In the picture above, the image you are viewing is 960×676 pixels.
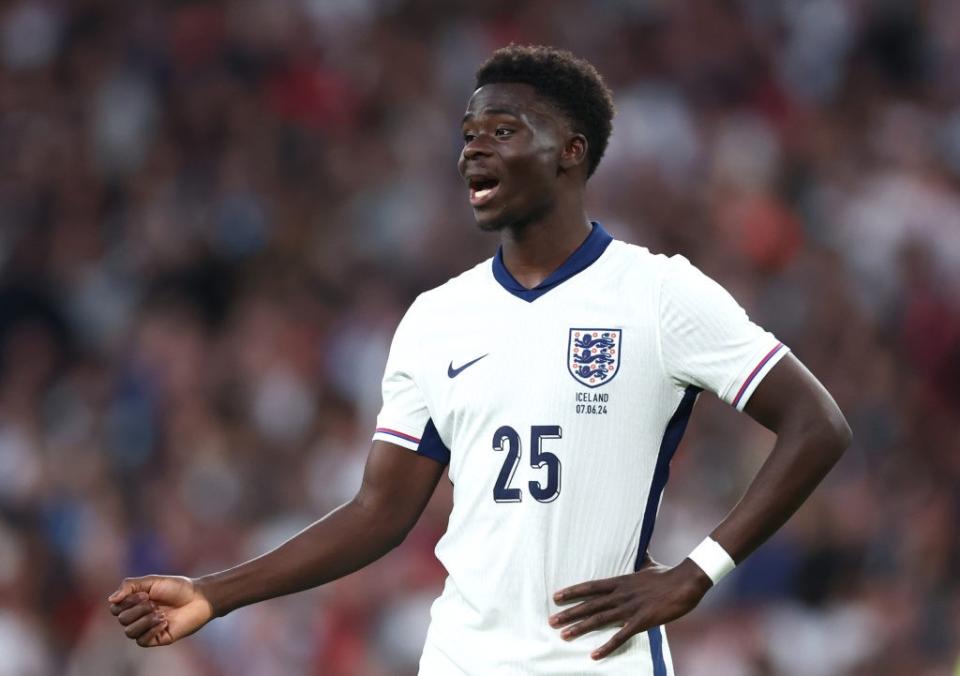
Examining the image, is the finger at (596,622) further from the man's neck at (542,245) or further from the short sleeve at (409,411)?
the man's neck at (542,245)

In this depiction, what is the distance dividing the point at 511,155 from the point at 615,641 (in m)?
1.17

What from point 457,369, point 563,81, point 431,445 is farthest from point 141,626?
point 563,81

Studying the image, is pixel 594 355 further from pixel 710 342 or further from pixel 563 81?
pixel 563 81

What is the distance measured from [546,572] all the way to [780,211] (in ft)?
21.5

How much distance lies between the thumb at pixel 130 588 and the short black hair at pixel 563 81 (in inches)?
57.1

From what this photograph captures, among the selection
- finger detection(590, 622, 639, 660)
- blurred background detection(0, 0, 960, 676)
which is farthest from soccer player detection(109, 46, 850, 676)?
blurred background detection(0, 0, 960, 676)

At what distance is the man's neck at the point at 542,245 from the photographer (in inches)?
167

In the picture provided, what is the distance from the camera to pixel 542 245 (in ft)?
13.9

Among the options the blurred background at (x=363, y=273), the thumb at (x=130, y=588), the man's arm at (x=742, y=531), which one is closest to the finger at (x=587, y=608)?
the man's arm at (x=742, y=531)

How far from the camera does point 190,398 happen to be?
375 inches

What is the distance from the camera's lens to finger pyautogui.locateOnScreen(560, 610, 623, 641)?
3.88 meters

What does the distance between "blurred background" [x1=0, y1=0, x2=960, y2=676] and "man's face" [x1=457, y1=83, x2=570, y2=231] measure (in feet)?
13.4

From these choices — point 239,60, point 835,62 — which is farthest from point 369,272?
point 835,62

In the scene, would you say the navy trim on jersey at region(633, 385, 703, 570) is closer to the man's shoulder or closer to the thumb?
the man's shoulder
